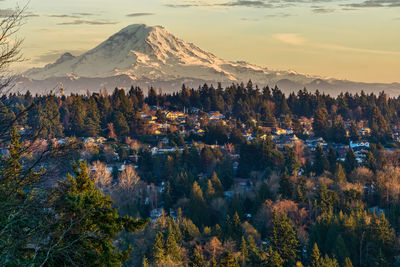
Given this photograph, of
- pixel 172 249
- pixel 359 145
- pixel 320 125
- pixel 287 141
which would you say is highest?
pixel 172 249

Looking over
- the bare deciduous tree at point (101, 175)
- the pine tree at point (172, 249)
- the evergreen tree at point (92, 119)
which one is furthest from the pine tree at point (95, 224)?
the evergreen tree at point (92, 119)

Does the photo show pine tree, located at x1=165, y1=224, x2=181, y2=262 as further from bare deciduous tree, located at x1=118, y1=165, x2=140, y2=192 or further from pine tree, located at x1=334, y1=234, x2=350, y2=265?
bare deciduous tree, located at x1=118, y1=165, x2=140, y2=192

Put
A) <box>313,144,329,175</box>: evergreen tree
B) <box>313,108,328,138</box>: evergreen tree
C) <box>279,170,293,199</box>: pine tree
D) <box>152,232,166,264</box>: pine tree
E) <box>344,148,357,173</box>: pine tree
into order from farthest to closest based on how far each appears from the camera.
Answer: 1. <box>313,108,328,138</box>: evergreen tree
2. <box>313,144,329,175</box>: evergreen tree
3. <box>344,148,357,173</box>: pine tree
4. <box>279,170,293,199</box>: pine tree
5. <box>152,232,166,264</box>: pine tree

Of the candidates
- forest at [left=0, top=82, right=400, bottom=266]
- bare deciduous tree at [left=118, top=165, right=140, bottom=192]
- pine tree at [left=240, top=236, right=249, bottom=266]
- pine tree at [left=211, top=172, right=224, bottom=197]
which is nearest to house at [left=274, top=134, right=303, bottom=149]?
forest at [left=0, top=82, right=400, bottom=266]

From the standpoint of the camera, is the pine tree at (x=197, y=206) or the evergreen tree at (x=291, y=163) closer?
the pine tree at (x=197, y=206)

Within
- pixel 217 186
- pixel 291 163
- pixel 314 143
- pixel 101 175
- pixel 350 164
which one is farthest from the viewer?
pixel 314 143

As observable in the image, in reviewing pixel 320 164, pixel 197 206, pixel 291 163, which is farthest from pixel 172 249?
pixel 291 163

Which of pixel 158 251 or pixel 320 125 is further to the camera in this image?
pixel 320 125

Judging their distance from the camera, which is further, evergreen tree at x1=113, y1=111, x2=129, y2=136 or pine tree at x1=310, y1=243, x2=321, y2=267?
evergreen tree at x1=113, y1=111, x2=129, y2=136

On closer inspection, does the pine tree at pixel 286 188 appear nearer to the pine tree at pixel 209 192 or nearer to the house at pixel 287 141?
the pine tree at pixel 209 192

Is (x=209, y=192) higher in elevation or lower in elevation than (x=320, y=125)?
higher

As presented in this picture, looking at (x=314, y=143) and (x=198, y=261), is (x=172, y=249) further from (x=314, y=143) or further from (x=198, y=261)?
(x=314, y=143)

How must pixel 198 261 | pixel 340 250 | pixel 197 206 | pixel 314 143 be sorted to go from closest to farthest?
1. pixel 198 261
2. pixel 340 250
3. pixel 197 206
4. pixel 314 143

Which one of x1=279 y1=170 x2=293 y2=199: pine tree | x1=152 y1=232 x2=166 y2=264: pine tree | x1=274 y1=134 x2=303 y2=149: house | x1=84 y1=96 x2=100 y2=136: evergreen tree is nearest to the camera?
A: x1=152 y1=232 x2=166 y2=264: pine tree
